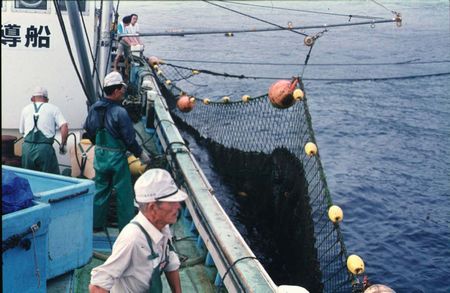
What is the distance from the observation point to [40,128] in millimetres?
6680

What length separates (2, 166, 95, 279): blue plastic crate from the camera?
482cm

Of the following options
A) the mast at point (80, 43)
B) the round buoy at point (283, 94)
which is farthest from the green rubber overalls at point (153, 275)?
the round buoy at point (283, 94)

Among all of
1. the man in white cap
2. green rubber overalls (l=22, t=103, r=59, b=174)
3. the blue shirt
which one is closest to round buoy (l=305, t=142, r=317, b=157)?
the blue shirt

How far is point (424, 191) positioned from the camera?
13836 mm

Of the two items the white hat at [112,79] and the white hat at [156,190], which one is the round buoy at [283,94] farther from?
the white hat at [156,190]

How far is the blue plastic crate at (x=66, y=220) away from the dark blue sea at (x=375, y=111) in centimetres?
626

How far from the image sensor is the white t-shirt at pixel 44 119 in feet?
21.7

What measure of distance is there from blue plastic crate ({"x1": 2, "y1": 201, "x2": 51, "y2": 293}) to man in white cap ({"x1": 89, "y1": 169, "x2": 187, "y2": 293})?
117 cm

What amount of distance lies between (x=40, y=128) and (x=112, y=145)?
1.28 m

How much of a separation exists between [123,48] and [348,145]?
7560 mm

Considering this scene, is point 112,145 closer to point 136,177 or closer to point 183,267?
point 183,267

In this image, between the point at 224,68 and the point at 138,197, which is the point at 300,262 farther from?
the point at 224,68

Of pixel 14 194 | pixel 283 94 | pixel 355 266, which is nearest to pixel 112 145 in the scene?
pixel 14 194

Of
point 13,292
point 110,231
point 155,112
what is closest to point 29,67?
point 155,112
